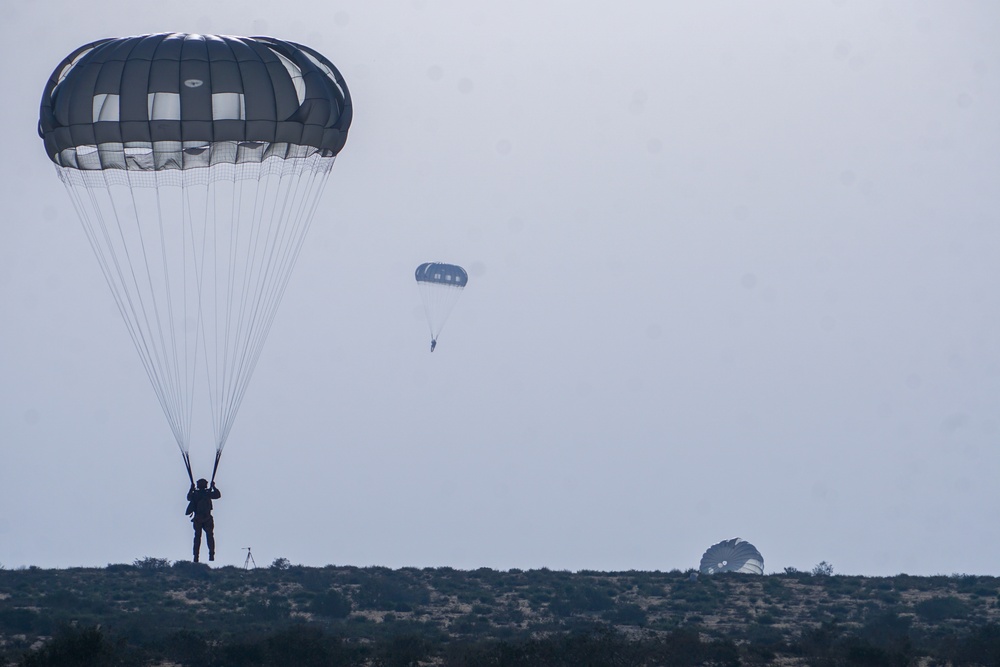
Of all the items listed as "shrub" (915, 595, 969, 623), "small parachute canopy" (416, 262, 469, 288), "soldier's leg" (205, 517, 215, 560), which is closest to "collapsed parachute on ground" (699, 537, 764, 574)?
Result: "small parachute canopy" (416, 262, 469, 288)

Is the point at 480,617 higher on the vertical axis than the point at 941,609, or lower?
lower

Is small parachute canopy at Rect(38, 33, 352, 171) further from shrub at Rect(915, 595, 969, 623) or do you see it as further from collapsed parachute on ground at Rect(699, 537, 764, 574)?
collapsed parachute on ground at Rect(699, 537, 764, 574)

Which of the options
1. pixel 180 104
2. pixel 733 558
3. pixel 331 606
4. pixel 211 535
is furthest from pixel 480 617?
pixel 733 558

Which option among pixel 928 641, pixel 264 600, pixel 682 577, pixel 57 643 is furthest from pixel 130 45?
pixel 682 577

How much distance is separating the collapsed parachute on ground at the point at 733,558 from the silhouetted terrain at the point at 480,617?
20574mm

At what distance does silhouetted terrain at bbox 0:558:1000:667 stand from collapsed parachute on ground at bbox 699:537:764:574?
20574mm

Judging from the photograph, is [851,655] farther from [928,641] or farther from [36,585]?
[36,585]

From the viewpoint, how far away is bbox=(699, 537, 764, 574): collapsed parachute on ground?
72562mm

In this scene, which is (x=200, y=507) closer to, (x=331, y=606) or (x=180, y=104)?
(x=180, y=104)

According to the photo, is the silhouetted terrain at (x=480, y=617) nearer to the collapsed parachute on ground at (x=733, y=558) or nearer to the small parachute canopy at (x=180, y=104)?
the small parachute canopy at (x=180, y=104)

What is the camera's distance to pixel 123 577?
5066cm

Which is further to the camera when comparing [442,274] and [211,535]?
[442,274]

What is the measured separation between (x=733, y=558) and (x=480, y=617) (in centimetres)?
3345

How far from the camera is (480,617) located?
42.3 m
